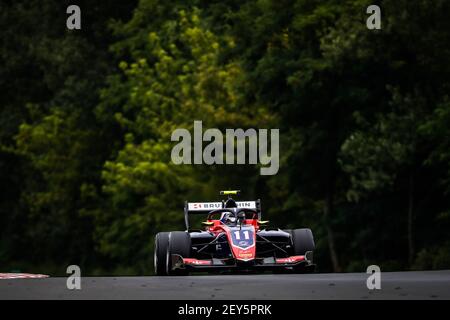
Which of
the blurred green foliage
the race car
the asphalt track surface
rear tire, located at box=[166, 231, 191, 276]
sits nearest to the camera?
the asphalt track surface

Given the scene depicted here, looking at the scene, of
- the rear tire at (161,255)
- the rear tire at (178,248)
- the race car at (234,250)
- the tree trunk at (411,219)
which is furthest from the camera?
the tree trunk at (411,219)

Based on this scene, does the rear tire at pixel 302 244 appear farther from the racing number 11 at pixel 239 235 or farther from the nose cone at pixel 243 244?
the racing number 11 at pixel 239 235

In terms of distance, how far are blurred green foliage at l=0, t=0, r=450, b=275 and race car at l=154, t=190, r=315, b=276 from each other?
15.2 metres

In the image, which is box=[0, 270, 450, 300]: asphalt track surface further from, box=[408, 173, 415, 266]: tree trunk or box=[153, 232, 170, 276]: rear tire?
box=[408, 173, 415, 266]: tree trunk

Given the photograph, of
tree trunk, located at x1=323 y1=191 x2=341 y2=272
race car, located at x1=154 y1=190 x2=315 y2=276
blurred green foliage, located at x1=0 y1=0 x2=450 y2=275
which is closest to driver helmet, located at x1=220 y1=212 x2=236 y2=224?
race car, located at x1=154 y1=190 x2=315 y2=276

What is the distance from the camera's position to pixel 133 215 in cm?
7106

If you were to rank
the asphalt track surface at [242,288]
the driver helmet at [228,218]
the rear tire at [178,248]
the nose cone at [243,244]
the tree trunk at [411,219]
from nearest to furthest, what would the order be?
the asphalt track surface at [242,288] < the nose cone at [243,244] < the rear tire at [178,248] < the driver helmet at [228,218] < the tree trunk at [411,219]

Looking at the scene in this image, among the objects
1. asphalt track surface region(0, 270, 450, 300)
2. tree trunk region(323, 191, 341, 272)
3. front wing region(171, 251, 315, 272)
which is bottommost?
tree trunk region(323, 191, 341, 272)

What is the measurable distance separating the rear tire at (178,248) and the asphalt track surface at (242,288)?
1.99 meters

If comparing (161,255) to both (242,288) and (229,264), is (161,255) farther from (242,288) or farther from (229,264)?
(242,288)

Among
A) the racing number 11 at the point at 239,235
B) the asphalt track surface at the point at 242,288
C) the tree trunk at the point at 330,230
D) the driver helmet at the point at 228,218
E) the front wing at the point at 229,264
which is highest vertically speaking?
the driver helmet at the point at 228,218

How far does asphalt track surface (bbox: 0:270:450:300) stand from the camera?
19.6 m

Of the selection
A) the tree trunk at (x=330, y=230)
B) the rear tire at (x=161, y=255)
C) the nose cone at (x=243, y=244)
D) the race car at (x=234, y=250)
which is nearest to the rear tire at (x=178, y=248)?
the race car at (x=234, y=250)

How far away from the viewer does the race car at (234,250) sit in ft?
90.5
